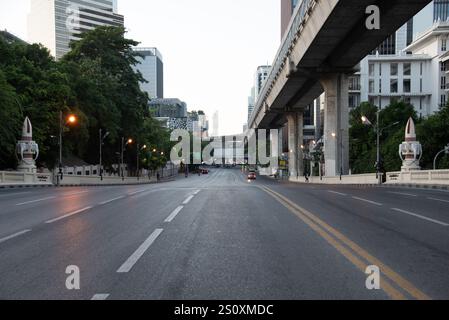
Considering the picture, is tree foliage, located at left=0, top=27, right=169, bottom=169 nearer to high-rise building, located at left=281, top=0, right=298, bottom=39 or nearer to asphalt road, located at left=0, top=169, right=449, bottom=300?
asphalt road, located at left=0, top=169, right=449, bottom=300

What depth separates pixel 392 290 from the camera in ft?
17.4

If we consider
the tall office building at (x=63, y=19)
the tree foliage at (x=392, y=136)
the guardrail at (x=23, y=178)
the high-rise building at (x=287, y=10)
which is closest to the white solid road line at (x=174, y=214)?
the guardrail at (x=23, y=178)

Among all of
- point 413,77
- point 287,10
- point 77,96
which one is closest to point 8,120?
point 77,96

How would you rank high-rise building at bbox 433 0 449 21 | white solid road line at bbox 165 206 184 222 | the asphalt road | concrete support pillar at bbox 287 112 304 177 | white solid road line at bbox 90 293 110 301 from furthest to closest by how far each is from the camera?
high-rise building at bbox 433 0 449 21, concrete support pillar at bbox 287 112 304 177, white solid road line at bbox 165 206 184 222, the asphalt road, white solid road line at bbox 90 293 110 301

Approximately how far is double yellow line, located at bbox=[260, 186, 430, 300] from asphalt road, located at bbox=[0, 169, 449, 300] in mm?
15

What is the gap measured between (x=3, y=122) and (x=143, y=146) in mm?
44348

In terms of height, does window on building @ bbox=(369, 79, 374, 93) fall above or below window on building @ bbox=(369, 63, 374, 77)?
below

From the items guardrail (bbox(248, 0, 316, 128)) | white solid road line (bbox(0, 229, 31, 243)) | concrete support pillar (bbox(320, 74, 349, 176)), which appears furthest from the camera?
concrete support pillar (bbox(320, 74, 349, 176))

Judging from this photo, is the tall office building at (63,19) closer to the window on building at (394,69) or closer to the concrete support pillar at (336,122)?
the window on building at (394,69)

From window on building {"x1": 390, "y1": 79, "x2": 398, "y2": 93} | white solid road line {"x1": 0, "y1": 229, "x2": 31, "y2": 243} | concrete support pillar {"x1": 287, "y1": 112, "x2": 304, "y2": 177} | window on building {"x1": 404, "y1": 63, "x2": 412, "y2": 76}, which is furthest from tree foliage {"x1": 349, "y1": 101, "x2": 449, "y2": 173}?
white solid road line {"x1": 0, "y1": 229, "x2": 31, "y2": 243}

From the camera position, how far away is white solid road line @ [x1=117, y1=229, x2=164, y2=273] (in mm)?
6363

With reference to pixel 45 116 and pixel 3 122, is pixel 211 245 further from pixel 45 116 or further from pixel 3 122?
pixel 45 116
